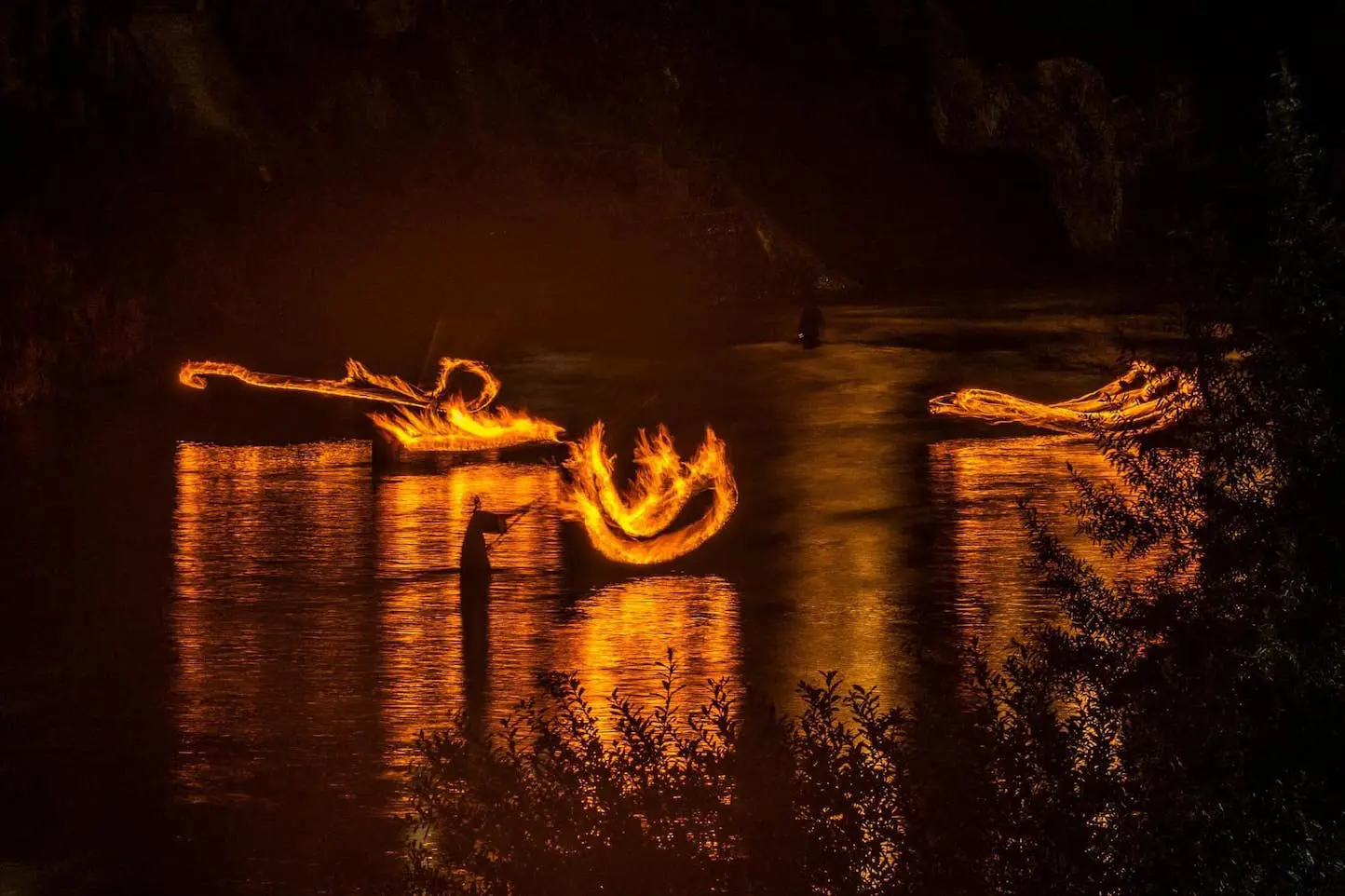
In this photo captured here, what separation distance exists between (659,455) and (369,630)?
5.13m

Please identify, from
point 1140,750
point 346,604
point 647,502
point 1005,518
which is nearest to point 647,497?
point 647,502

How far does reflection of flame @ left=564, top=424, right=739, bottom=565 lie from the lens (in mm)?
17062

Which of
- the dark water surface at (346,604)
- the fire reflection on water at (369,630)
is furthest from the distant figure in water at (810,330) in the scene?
the fire reflection on water at (369,630)

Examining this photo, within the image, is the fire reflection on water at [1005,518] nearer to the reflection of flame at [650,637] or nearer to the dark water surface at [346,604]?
the dark water surface at [346,604]

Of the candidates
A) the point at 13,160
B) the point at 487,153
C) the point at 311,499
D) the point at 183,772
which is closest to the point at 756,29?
the point at 487,153

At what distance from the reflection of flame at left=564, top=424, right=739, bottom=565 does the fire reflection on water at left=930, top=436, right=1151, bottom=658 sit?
8.00 ft

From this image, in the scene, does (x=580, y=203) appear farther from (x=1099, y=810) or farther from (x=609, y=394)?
(x=1099, y=810)

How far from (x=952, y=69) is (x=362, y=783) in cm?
4709

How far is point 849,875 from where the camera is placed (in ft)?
20.3

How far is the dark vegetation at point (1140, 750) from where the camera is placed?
5.67 meters

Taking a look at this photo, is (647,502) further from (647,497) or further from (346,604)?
(346,604)

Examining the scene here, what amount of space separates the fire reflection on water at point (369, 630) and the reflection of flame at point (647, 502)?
0.56 m

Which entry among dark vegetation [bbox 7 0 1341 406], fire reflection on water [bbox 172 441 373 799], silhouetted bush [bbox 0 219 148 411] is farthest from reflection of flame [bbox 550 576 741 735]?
dark vegetation [bbox 7 0 1341 406]

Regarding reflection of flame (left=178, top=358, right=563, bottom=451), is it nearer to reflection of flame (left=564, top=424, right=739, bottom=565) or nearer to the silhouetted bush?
reflection of flame (left=564, top=424, right=739, bottom=565)
